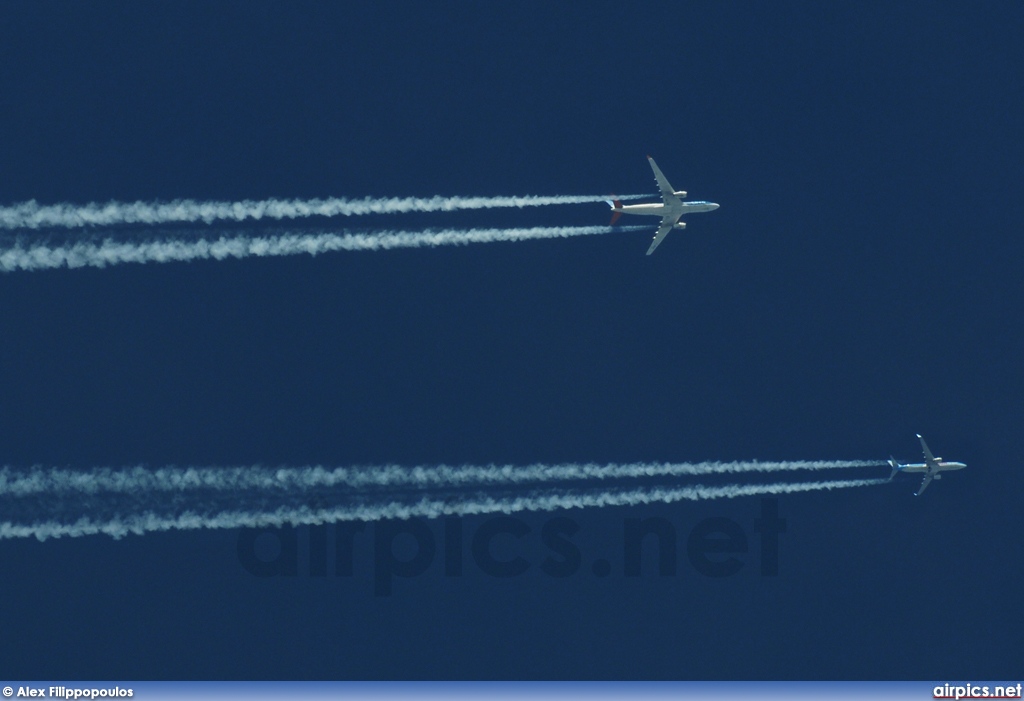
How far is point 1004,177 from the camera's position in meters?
96.2

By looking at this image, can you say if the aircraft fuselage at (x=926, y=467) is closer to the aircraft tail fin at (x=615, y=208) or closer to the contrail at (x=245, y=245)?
the contrail at (x=245, y=245)

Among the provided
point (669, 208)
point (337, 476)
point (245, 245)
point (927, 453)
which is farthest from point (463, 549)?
point (927, 453)

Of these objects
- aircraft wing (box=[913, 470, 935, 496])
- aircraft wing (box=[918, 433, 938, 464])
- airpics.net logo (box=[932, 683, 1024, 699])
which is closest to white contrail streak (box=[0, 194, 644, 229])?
aircraft wing (box=[918, 433, 938, 464])

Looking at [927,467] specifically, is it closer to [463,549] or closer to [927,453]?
[927,453]

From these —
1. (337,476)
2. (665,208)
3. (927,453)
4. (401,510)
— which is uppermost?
(665,208)

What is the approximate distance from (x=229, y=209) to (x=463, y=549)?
24.4 meters

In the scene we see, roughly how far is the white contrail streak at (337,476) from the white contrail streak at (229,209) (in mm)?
13987

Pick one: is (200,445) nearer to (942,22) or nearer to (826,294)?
(826,294)

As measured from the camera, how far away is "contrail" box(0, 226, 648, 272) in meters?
81.9

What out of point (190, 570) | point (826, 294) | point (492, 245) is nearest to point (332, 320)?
point (492, 245)

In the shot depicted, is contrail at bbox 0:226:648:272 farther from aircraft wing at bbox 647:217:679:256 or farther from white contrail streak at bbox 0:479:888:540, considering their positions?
white contrail streak at bbox 0:479:888:540

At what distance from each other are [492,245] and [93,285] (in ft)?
79.5

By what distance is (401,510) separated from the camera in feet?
277

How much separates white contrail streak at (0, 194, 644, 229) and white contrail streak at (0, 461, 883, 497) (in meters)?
14.0
